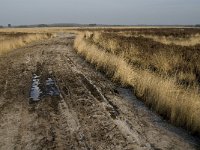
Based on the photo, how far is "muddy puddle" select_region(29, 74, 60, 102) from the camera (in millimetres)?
8875

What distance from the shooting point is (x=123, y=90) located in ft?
32.2

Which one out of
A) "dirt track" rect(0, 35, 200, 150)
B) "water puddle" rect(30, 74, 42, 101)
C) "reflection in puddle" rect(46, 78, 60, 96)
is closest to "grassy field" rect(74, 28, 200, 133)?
"dirt track" rect(0, 35, 200, 150)

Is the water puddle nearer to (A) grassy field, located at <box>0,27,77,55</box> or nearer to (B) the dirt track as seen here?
(B) the dirt track

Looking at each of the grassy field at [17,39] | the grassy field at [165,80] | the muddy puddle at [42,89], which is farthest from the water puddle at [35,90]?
the grassy field at [17,39]

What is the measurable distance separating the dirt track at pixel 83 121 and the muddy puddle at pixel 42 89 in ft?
0.52

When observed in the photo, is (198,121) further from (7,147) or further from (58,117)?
(7,147)

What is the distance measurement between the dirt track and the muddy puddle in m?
0.16

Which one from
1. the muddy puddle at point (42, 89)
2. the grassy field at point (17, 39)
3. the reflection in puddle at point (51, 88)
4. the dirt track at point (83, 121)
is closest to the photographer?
the dirt track at point (83, 121)

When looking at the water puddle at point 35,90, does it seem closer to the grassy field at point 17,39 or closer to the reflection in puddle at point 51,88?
the reflection in puddle at point 51,88

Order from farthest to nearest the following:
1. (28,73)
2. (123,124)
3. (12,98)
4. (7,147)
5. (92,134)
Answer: (28,73), (12,98), (123,124), (92,134), (7,147)

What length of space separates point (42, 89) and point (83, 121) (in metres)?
3.39

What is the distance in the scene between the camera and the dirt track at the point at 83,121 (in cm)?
552

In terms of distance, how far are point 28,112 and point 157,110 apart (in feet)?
9.33

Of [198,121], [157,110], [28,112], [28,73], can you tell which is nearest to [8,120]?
[28,112]
